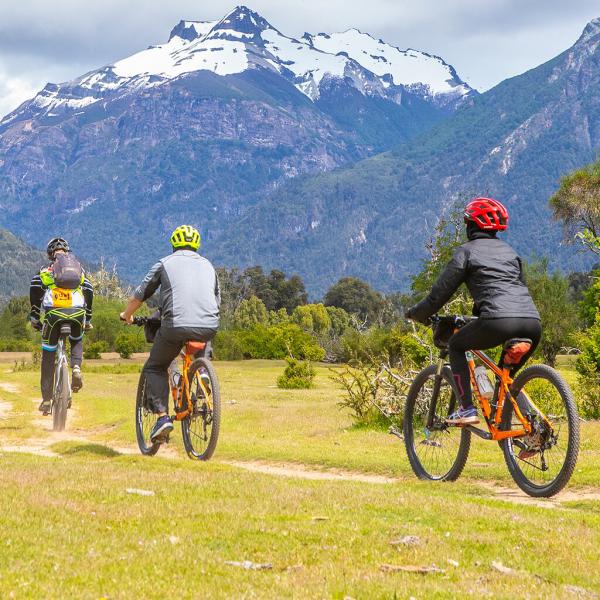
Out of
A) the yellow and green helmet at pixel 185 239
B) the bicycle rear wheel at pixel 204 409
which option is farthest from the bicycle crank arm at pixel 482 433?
the yellow and green helmet at pixel 185 239

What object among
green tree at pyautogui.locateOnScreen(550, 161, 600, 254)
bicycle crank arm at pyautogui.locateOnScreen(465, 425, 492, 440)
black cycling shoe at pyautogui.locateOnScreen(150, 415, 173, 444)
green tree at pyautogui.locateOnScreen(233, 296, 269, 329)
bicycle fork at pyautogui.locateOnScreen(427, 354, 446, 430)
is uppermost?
green tree at pyautogui.locateOnScreen(550, 161, 600, 254)

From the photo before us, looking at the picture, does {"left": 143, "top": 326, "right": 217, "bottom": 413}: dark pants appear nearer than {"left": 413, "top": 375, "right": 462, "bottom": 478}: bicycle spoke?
No

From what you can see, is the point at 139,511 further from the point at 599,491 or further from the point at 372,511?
the point at 599,491

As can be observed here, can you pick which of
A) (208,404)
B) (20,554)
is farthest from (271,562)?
(208,404)

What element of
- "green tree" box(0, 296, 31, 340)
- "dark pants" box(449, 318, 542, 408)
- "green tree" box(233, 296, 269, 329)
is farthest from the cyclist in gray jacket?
"green tree" box(233, 296, 269, 329)

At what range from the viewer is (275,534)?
682 centimetres

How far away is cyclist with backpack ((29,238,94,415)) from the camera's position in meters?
15.2

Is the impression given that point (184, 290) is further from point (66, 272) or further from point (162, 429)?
point (66, 272)

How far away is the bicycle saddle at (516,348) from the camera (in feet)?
29.6

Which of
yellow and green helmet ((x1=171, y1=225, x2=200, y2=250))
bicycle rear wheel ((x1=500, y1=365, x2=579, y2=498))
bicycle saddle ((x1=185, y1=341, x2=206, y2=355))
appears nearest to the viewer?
bicycle rear wheel ((x1=500, y1=365, x2=579, y2=498))

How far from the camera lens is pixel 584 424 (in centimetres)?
1900

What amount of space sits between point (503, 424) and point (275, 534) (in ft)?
11.0

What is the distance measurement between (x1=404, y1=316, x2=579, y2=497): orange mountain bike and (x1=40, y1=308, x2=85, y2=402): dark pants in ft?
22.3

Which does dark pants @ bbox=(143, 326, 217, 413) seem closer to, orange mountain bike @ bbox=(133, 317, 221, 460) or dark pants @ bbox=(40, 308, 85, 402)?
orange mountain bike @ bbox=(133, 317, 221, 460)
